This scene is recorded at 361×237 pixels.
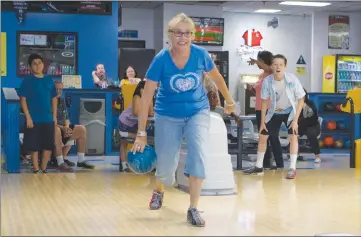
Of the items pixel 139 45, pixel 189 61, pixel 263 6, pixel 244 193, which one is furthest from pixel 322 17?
pixel 189 61

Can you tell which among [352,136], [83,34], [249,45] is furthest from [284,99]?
[249,45]

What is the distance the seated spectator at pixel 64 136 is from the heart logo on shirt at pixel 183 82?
12.8ft

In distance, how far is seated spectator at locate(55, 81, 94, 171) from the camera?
26.6 ft

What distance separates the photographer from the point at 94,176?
7223 millimetres

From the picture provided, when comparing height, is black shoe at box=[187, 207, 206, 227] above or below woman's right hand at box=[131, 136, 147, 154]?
below

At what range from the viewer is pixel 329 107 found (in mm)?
11438

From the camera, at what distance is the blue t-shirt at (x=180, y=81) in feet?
14.6

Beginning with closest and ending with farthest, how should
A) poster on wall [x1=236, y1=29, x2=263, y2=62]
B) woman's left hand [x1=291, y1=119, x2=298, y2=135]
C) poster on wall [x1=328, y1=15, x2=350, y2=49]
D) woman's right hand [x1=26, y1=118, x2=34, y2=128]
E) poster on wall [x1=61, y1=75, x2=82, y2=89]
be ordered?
woman's left hand [x1=291, y1=119, x2=298, y2=135], woman's right hand [x1=26, y1=118, x2=34, y2=128], poster on wall [x1=61, y1=75, x2=82, y2=89], poster on wall [x1=236, y1=29, x2=263, y2=62], poster on wall [x1=328, y1=15, x2=350, y2=49]

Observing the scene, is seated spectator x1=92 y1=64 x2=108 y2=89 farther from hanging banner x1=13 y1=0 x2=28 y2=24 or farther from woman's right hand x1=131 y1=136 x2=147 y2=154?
woman's right hand x1=131 y1=136 x2=147 y2=154

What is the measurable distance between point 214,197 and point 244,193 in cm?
41

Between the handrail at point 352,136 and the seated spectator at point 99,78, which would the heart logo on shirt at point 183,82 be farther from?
the seated spectator at point 99,78

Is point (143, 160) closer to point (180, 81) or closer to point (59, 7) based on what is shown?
point (180, 81)

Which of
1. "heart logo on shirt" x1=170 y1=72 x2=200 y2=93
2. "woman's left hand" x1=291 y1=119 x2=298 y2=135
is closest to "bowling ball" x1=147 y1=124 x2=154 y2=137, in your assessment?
"woman's left hand" x1=291 y1=119 x2=298 y2=135

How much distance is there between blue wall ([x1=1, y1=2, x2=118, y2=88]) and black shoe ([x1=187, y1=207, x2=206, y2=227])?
8.49 m
